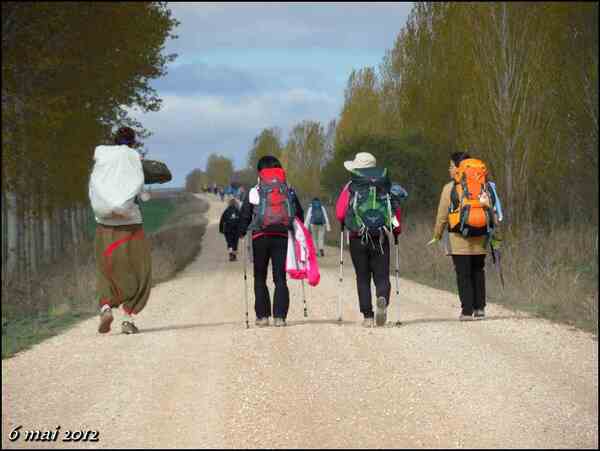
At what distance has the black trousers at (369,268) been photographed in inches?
501

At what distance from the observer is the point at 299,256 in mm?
12734

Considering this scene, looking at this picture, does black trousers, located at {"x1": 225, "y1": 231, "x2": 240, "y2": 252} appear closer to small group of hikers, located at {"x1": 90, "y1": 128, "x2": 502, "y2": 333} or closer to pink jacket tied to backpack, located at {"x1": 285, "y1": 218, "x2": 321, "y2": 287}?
small group of hikers, located at {"x1": 90, "y1": 128, "x2": 502, "y2": 333}

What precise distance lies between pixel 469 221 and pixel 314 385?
194 inches

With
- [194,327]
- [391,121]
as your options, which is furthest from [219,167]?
[194,327]

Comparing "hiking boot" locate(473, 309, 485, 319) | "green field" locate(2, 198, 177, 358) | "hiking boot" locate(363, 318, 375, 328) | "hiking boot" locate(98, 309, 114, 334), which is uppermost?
"hiking boot" locate(98, 309, 114, 334)

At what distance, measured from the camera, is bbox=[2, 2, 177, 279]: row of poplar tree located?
21.7 meters

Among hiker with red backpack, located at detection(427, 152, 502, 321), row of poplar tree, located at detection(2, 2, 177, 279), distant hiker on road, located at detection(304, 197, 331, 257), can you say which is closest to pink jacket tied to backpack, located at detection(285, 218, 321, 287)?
hiker with red backpack, located at detection(427, 152, 502, 321)

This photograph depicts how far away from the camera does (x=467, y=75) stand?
2655 cm

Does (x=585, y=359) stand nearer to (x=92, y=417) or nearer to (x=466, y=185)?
(x=466, y=185)

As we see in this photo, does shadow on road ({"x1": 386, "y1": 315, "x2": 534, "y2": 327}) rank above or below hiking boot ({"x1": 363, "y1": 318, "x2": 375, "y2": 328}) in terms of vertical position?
below

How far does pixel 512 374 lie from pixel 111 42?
19036 millimetres

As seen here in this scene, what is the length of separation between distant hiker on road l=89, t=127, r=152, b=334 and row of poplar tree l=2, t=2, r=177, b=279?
1005 centimetres

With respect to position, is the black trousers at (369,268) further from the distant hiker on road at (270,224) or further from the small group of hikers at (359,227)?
the distant hiker on road at (270,224)

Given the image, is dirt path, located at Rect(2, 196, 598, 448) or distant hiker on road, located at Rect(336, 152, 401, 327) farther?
distant hiker on road, located at Rect(336, 152, 401, 327)
